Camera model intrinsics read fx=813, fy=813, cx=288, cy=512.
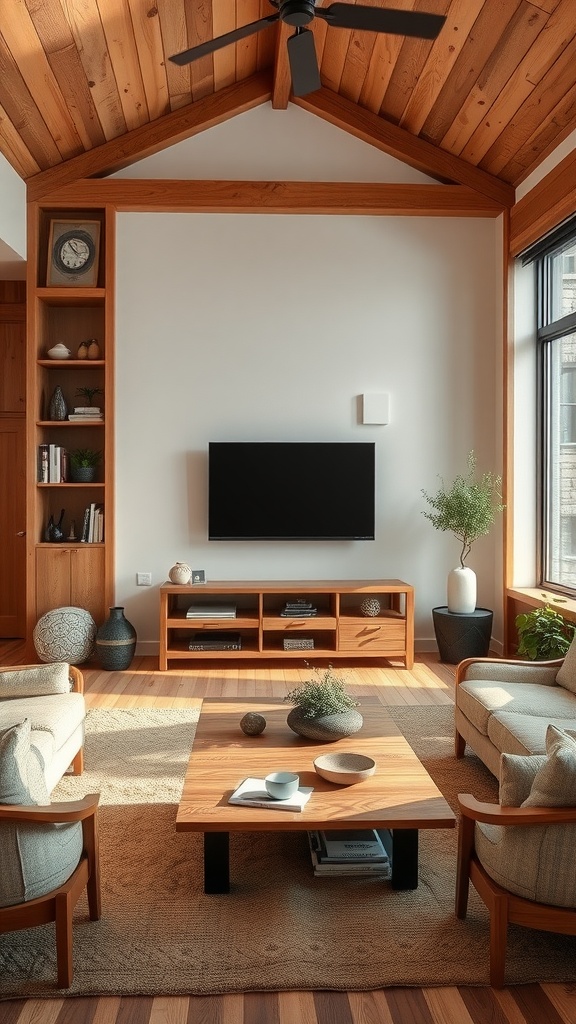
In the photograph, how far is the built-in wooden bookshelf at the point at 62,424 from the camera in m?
5.81

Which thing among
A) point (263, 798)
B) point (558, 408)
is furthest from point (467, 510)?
point (263, 798)

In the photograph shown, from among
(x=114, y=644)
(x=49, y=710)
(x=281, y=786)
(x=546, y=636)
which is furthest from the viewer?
(x=114, y=644)

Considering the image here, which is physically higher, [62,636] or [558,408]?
[558,408]

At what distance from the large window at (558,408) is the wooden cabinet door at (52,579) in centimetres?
344

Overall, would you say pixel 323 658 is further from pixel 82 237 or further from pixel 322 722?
pixel 82 237

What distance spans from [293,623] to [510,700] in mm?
2435

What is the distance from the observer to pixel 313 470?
5941 mm

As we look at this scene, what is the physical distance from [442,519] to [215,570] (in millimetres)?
1698

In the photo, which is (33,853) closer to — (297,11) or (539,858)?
(539,858)

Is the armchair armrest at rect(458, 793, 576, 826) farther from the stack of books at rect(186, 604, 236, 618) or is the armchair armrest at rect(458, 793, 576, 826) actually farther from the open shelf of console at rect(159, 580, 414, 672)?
the stack of books at rect(186, 604, 236, 618)

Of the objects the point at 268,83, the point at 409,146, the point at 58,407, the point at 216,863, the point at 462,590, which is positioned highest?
the point at 268,83

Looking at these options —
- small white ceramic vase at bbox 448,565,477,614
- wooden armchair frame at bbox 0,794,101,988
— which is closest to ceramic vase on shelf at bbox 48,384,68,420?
small white ceramic vase at bbox 448,565,477,614

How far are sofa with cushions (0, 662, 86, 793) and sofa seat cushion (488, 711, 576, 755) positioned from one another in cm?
164

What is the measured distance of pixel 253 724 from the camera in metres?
3.01
